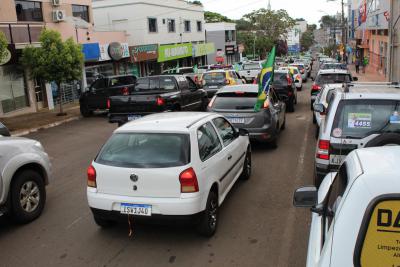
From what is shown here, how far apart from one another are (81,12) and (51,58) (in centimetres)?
1022

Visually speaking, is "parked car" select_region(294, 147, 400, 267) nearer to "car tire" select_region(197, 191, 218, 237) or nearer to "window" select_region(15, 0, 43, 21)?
"car tire" select_region(197, 191, 218, 237)

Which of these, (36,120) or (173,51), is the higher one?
(173,51)

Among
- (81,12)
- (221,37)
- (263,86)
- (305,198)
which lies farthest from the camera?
(221,37)

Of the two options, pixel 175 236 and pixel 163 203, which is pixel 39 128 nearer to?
pixel 175 236

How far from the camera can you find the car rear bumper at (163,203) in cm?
525

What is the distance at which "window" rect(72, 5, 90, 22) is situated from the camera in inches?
1034

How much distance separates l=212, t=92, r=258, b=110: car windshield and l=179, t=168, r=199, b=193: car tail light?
5390mm

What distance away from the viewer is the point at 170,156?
5.46m

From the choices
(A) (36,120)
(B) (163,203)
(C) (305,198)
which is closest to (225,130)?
(B) (163,203)

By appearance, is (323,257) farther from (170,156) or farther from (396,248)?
(170,156)

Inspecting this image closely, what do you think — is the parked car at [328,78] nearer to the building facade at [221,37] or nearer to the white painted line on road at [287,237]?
the white painted line on road at [287,237]

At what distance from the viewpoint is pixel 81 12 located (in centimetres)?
2689

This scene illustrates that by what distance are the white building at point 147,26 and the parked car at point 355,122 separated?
93.2ft

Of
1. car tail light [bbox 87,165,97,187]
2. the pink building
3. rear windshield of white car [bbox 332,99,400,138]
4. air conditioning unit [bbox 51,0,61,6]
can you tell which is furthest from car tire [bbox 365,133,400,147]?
air conditioning unit [bbox 51,0,61,6]
